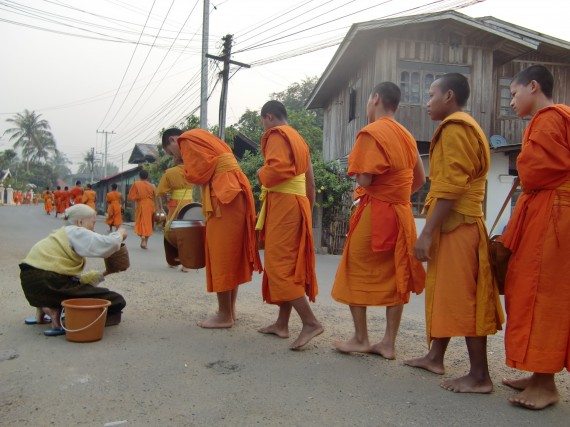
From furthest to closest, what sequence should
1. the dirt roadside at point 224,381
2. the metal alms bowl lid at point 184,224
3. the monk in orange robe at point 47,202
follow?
the monk in orange robe at point 47,202 < the metal alms bowl lid at point 184,224 < the dirt roadside at point 224,381

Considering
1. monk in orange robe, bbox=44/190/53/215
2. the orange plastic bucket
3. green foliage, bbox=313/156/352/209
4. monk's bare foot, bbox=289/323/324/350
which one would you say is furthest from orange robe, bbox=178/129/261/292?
monk in orange robe, bbox=44/190/53/215

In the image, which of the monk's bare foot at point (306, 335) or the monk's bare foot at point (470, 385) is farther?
the monk's bare foot at point (306, 335)

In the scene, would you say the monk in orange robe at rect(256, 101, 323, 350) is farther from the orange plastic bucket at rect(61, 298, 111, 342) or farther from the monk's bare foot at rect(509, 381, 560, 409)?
the monk's bare foot at rect(509, 381, 560, 409)

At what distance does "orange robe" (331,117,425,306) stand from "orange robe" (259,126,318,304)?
345 mm

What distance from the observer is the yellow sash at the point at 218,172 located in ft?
13.9

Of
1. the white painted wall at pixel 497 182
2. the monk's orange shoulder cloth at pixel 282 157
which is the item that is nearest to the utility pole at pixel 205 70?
the white painted wall at pixel 497 182

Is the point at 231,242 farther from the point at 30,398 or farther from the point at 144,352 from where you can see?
the point at 30,398

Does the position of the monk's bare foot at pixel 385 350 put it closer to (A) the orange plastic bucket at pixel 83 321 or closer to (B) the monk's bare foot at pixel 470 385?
(B) the monk's bare foot at pixel 470 385

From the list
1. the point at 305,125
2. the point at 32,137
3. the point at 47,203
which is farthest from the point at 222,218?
the point at 32,137

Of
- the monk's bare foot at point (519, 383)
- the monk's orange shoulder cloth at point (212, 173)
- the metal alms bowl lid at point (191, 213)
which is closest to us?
the monk's bare foot at point (519, 383)

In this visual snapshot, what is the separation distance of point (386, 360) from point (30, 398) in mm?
2219

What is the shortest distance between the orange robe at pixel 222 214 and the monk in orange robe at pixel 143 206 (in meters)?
6.76

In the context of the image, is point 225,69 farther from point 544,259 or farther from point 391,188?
point 544,259

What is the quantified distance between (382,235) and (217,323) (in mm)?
1697
